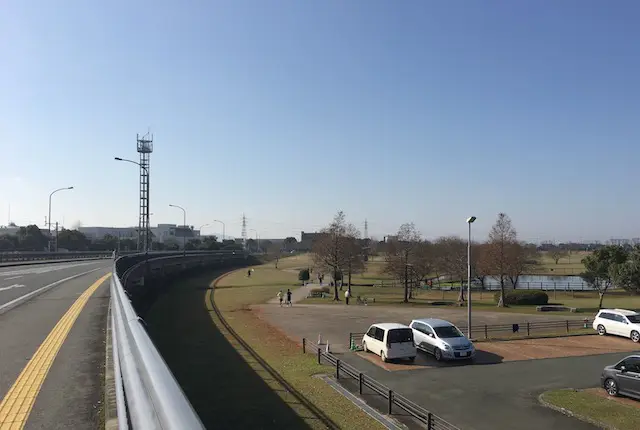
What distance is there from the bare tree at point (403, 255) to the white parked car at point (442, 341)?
23.6 m

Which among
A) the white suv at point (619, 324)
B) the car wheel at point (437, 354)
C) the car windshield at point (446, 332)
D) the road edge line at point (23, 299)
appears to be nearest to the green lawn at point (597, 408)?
the car wheel at point (437, 354)

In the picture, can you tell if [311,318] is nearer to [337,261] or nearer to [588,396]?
[337,261]

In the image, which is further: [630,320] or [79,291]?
Answer: [630,320]

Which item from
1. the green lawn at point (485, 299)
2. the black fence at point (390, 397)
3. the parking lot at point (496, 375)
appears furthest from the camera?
the green lawn at point (485, 299)

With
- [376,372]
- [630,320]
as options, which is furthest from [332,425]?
[630,320]

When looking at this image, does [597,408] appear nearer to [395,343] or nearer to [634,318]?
[395,343]

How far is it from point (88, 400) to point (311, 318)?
92.9 feet

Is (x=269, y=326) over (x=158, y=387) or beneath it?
beneath

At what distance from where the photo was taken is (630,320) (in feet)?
82.8

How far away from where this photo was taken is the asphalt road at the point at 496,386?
511 inches

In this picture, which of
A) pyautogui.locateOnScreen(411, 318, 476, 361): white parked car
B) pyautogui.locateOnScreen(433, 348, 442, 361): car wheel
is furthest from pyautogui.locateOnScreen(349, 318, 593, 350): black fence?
pyautogui.locateOnScreen(433, 348, 442, 361): car wheel

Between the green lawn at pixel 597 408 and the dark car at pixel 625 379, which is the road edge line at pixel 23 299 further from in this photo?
the dark car at pixel 625 379

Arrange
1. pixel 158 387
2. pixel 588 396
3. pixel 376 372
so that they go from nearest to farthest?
1. pixel 158 387
2. pixel 588 396
3. pixel 376 372

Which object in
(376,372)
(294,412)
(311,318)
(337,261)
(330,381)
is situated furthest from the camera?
(337,261)
